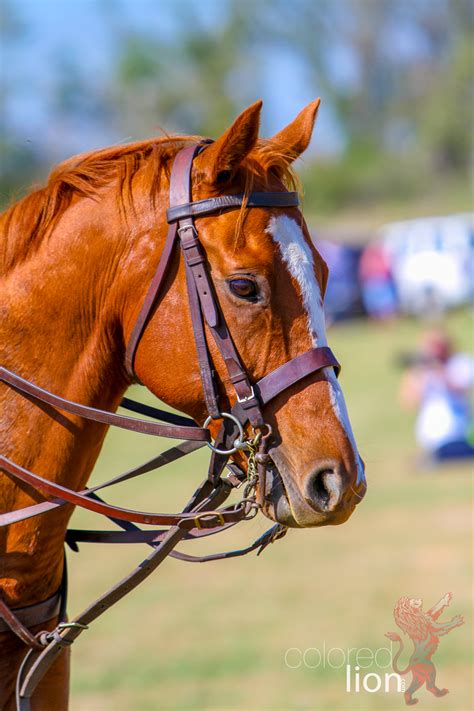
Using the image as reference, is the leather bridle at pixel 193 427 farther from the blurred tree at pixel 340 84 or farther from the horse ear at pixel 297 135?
the blurred tree at pixel 340 84

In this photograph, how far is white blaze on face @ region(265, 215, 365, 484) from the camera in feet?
8.75

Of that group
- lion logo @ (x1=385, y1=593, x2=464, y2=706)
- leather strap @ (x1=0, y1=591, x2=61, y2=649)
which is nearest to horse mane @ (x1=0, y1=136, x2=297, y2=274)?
leather strap @ (x1=0, y1=591, x2=61, y2=649)

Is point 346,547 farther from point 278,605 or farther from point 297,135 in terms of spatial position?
point 297,135

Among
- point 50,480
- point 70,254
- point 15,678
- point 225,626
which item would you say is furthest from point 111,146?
point 225,626

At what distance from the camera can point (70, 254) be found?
2.84 meters

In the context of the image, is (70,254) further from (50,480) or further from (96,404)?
(50,480)

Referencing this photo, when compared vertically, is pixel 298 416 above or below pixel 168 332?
below

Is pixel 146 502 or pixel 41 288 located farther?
pixel 146 502

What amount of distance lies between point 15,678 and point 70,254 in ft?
4.40

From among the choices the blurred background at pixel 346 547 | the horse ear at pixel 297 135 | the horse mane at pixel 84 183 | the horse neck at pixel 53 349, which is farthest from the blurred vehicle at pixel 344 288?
the horse neck at pixel 53 349

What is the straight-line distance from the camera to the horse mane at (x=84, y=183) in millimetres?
2861

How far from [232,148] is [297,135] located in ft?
1.29

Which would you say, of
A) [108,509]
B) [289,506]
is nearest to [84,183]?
[108,509]

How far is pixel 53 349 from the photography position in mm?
2826
